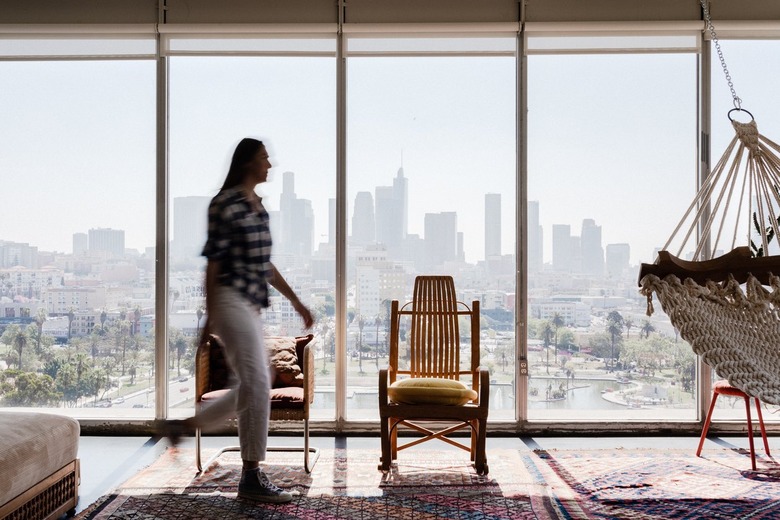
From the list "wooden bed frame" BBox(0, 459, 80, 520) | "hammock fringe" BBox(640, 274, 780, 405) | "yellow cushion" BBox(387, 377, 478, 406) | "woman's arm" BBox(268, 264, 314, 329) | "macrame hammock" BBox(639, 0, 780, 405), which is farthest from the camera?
"yellow cushion" BBox(387, 377, 478, 406)

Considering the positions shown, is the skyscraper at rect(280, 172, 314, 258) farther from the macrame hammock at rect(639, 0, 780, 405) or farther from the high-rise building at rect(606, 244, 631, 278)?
the macrame hammock at rect(639, 0, 780, 405)

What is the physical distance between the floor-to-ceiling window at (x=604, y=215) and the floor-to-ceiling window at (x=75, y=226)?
2.65 metres

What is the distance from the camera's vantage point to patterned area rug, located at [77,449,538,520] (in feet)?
9.36

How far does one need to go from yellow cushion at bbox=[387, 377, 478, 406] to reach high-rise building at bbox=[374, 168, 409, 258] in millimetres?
1330

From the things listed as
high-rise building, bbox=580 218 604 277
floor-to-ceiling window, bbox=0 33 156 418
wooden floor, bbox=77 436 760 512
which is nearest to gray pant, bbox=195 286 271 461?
wooden floor, bbox=77 436 760 512

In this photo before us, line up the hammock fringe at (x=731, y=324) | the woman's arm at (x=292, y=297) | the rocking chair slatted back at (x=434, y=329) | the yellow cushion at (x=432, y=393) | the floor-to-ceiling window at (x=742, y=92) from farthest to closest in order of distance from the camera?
the floor-to-ceiling window at (x=742, y=92), the rocking chair slatted back at (x=434, y=329), the yellow cushion at (x=432, y=393), the woman's arm at (x=292, y=297), the hammock fringe at (x=731, y=324)

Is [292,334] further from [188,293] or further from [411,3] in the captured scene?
[411,3]

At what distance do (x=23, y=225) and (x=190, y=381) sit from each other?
1574 millimetres

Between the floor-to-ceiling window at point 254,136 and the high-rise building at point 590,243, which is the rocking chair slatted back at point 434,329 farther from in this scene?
the high-rise building at point 590,243

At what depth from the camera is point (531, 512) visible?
284cm

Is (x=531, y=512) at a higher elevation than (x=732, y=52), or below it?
below

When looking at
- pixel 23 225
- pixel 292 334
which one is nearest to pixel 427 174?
pixel 292 334

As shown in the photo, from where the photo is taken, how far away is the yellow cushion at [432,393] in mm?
3307

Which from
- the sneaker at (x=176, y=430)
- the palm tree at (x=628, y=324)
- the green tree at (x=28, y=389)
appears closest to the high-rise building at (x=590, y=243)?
the palm tree at (x=628, y=324)
